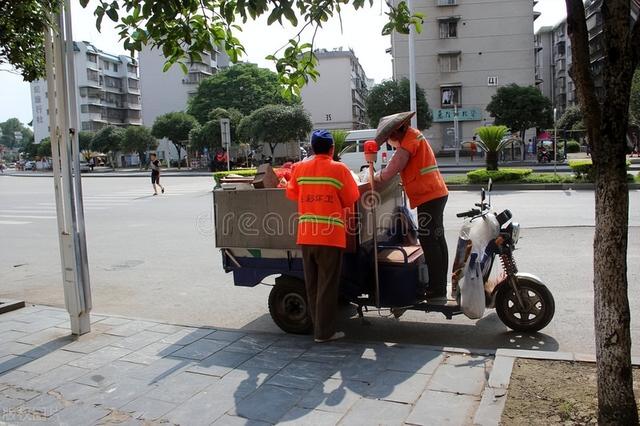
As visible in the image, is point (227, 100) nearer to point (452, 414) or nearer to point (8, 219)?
point (8, 219)

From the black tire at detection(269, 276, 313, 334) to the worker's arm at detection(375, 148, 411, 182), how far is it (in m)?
1.21

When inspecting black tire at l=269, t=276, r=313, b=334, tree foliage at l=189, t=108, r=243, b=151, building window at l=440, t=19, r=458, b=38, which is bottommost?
black tire at l=269, t=276, r=313, b=334

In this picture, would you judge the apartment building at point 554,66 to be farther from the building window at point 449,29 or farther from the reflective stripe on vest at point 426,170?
the reflective stripe on vest at point 426,170

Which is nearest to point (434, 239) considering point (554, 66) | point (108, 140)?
point (108, 140)

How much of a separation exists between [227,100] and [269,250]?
184ft

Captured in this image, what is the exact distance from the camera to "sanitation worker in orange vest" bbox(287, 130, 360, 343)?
4551 millimetres

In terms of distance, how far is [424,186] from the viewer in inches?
192

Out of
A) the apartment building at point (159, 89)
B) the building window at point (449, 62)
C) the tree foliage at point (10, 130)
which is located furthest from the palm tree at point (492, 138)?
the tree foliage at point (10, 130)

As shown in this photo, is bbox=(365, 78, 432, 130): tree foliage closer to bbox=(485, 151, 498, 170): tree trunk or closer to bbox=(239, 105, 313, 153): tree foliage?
bbox=(239, 105, 313, 153): tree foliage

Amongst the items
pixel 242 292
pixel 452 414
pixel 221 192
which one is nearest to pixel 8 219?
pixel 242 292

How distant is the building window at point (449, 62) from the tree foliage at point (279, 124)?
631 inches

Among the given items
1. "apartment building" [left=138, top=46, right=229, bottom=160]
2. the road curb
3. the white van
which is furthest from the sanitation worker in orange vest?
"apartment building" [left=138, top=46, right=229, bottom=160]

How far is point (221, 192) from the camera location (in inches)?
205

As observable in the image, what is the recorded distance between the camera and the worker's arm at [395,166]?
15.5 ft
